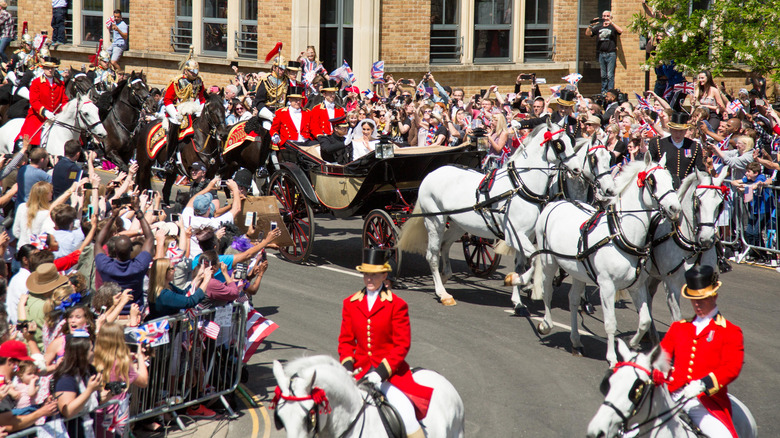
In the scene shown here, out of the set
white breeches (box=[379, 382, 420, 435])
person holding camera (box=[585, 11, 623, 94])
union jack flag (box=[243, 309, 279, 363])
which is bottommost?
union jack flag (box=[243, 309, 279, 363])

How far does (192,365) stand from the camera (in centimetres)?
782

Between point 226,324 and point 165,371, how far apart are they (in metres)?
0.74

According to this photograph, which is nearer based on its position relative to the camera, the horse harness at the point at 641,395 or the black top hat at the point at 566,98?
the horse harness at the point at 641,395

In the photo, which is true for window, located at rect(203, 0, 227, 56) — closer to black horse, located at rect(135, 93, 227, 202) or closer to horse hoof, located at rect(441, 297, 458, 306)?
black horse, located at rect(135, 93, 227, 202)

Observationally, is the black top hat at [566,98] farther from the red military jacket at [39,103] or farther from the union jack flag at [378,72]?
the red military jacket at [39,103]

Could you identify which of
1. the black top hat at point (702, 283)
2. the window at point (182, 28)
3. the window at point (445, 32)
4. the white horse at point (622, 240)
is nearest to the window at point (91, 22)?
the window at point (182, 28)

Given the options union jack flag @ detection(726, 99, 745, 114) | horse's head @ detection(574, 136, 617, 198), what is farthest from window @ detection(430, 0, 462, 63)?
horse's head @ detection(574, 136, 617, 198)

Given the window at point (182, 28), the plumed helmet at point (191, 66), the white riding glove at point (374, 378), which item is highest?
the window at point (182, 28)

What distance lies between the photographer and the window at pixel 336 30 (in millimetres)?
26438

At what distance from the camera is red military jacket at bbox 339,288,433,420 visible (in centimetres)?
592

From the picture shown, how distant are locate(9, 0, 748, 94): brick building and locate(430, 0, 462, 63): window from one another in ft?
0.10

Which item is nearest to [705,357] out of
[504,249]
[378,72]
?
[504,249]

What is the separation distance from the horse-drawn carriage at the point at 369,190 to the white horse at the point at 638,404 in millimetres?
7033

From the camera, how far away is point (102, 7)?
105ft
